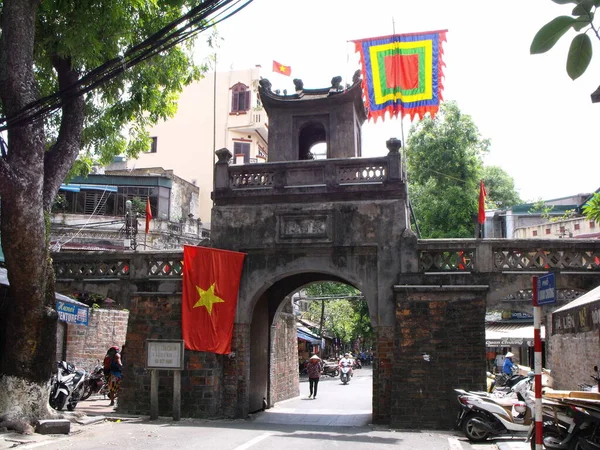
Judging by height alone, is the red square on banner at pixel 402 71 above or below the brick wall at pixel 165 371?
above

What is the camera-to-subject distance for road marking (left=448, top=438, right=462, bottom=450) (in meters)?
9.88

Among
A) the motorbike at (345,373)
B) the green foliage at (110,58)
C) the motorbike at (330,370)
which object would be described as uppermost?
the green foliage at (110,58)

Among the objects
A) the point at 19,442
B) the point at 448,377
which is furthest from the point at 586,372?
the point at 19,442

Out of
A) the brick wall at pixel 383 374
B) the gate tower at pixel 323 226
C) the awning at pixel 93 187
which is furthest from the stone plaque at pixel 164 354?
the awning at pixel 93 187

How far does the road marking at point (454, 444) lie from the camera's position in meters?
9.88

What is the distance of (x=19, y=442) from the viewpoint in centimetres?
865

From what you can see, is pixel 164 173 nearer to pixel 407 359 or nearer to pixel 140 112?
pixel 140 112

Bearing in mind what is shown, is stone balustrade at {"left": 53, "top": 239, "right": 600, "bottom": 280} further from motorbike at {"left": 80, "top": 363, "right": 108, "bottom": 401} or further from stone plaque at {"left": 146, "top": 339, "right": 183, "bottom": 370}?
motorbike at {"left": 80, "top": 363, "right": 108, "bottom": 401}

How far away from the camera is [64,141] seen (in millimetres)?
10859

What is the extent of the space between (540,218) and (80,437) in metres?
31.5

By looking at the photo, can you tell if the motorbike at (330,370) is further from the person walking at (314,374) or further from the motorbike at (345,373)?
the person walking at (314,374)

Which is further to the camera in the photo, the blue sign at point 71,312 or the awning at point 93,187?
A: the awning at point 93,187

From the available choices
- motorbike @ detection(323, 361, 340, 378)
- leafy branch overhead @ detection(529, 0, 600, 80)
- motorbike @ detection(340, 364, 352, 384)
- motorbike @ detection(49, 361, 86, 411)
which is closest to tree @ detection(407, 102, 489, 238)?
motorbike @ detection(340, 364, 352, 384)

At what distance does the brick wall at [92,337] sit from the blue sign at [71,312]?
4.09m
